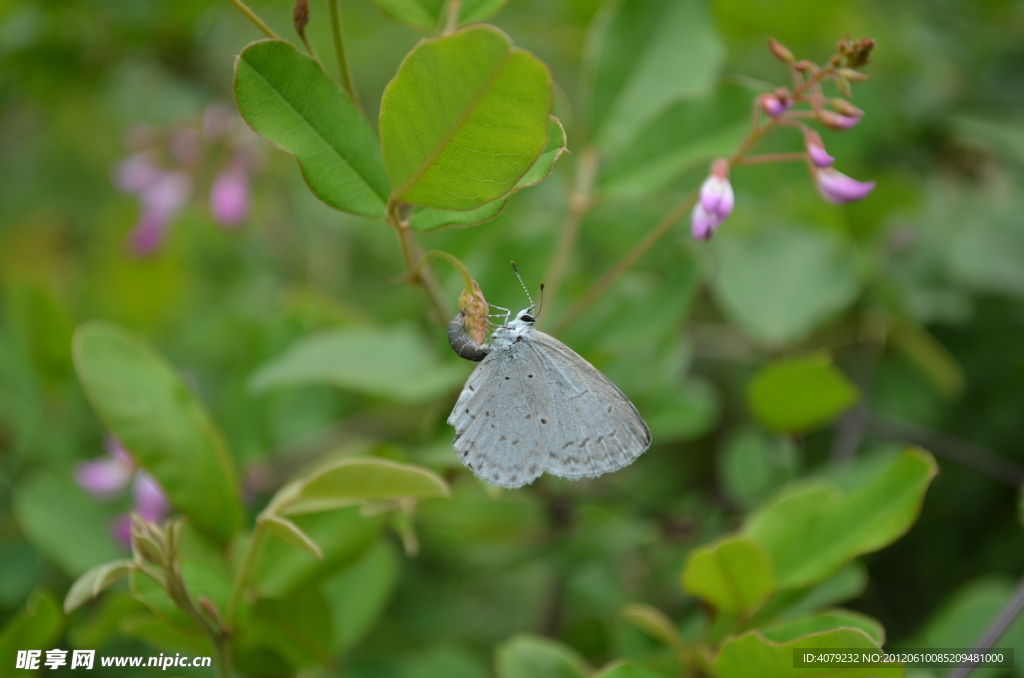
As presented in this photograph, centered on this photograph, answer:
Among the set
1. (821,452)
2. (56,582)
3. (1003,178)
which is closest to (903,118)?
(1003,178)

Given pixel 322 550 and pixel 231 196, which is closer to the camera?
pixel 322 550

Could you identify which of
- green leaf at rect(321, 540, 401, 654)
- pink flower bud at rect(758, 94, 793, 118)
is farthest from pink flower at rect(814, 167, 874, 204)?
green leaf at rect(321, 540, 401, 654)

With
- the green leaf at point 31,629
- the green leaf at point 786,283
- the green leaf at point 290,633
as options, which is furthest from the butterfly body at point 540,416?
the green leaf at point 786,283

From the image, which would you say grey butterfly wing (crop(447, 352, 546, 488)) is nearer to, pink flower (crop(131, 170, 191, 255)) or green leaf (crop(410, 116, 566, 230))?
green leaf (crop(410, 116, 566, 230))

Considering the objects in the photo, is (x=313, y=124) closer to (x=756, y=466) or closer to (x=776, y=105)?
(x=776, y=105)

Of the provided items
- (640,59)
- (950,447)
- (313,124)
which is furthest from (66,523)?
(950,447)
